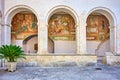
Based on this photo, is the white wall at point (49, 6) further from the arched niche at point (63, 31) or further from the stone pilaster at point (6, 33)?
the arched niche at point (63, 31)

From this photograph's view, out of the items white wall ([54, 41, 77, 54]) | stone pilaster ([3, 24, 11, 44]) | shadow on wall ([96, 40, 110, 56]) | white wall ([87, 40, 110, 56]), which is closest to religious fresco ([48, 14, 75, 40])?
white wall ([54, 41, 77, 54])

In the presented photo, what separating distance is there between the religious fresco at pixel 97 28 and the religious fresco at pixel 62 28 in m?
1.53

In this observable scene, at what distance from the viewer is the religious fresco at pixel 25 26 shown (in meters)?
14.0

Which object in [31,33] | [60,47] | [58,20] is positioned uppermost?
[58,20]

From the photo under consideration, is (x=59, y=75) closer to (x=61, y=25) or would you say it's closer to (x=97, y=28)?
(x=61, y=25)

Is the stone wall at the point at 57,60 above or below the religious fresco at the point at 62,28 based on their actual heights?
below

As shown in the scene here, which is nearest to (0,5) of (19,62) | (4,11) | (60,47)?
(4,11)

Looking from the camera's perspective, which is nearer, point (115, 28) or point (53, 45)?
point (115, 28)

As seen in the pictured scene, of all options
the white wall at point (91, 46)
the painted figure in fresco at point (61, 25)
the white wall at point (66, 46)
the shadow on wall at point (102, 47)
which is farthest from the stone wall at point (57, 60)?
the shadow on wall at point (102, 47)

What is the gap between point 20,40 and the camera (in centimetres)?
1410

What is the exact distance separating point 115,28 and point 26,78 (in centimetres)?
780

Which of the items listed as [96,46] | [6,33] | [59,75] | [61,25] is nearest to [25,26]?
[6,33]

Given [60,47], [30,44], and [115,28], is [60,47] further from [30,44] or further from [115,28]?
[115,28]

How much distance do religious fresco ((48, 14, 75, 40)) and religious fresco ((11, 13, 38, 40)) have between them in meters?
1.49
